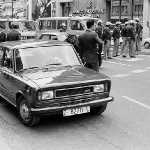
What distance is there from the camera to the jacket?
8.59 m

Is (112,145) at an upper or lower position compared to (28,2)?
lower

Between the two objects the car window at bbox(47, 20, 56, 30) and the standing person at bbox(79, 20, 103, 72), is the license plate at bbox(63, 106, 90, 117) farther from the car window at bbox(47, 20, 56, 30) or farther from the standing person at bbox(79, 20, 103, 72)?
the car window at bbox(47, 20, 56, 30)

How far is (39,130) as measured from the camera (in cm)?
621

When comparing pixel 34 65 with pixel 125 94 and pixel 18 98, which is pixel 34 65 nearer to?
pixel 18 98

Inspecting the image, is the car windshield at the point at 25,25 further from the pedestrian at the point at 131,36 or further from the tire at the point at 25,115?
the tire at the point at 25,115

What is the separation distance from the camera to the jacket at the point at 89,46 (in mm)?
8594

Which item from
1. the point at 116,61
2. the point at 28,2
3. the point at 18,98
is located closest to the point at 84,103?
the point at 18,98

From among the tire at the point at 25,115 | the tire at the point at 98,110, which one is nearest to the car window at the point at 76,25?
the tire at the point at 98,110

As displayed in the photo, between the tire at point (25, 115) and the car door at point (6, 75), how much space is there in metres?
0.47

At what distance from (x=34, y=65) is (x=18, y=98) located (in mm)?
745

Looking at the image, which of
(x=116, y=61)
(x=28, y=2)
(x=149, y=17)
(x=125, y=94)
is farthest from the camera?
(x=28, y=2)

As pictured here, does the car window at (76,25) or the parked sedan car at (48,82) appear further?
the car window at (76,25)

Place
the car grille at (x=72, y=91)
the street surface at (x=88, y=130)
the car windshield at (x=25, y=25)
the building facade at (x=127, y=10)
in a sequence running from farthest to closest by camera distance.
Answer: the building facade at (x=127, y=10) → the car windshield at (x=25, y=25) → the car grille at (x=72, y=91) → the street surface at (x=88, y=130)

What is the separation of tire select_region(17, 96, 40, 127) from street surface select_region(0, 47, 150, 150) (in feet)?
0.35
